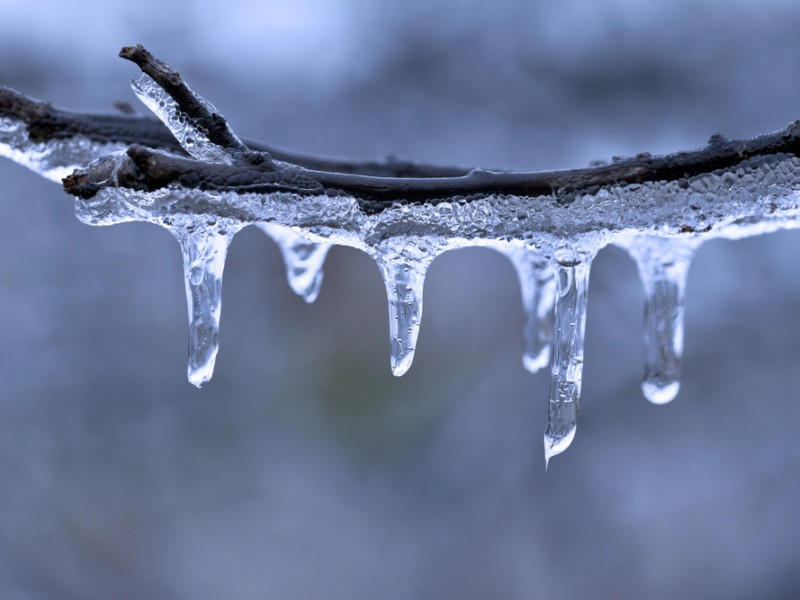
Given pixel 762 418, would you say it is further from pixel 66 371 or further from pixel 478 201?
pixel 478 201

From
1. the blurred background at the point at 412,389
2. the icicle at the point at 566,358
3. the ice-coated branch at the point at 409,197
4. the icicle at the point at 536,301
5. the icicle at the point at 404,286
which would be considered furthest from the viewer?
the blurred background at the point at 412,389

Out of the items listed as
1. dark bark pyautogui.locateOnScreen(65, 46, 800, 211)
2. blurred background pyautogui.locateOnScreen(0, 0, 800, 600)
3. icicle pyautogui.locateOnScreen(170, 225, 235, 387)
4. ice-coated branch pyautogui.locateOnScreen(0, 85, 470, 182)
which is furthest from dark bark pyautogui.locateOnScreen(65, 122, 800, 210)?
blurred background pyautogui.locateOnScreen(0, 0, 800, 600)

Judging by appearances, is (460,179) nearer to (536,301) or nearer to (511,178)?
(511,178)

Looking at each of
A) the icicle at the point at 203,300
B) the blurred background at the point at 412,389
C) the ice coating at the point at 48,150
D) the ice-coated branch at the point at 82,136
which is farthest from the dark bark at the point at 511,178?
the blurred background at the point at 412,389

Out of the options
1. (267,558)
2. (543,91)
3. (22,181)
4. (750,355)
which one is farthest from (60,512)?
(750,355)

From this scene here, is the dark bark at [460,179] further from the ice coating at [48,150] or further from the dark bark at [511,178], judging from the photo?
the ice coating at [48,150]

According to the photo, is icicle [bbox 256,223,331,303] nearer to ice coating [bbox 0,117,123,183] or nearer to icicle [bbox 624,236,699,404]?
ice coating [bbox 0,117,123,183]

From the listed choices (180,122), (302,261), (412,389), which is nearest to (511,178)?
(180,122)
